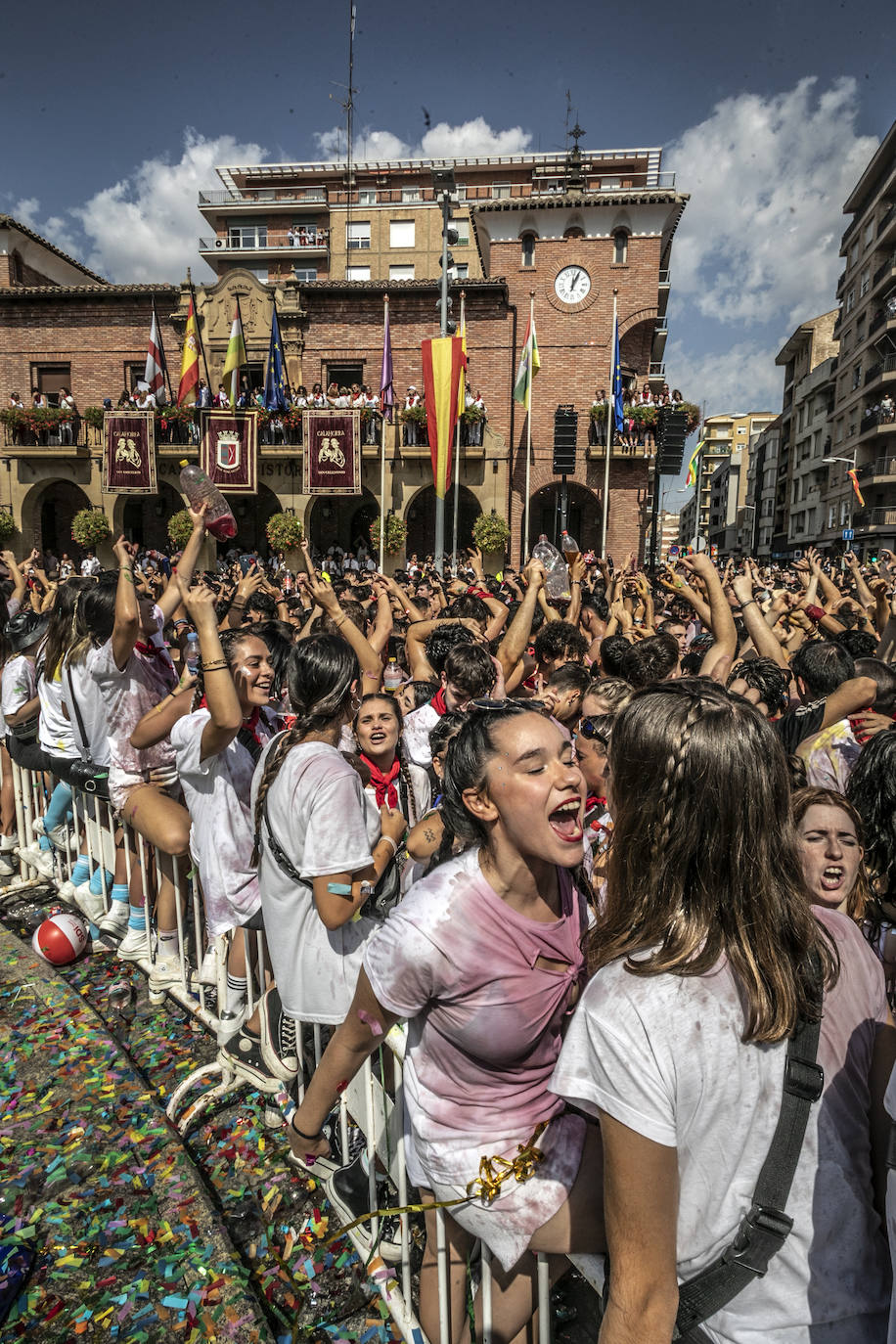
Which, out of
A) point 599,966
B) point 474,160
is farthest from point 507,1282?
point 474,160

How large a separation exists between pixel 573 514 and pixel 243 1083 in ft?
74.6

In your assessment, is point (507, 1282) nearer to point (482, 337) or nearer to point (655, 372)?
point (482, 337)

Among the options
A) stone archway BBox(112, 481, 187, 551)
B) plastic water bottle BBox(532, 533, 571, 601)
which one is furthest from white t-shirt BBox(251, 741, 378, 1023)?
stone archway BBox(112, 481, 187, 551)

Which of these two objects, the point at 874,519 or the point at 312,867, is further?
the point at 874,519

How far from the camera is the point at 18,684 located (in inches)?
196

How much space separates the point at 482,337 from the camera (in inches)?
911

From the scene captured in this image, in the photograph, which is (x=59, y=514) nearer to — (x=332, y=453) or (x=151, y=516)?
(x=151, y=516)

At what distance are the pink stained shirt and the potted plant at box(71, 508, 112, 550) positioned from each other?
2440cm

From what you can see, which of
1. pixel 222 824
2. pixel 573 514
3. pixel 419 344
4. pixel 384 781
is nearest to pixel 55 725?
pixel 222 824

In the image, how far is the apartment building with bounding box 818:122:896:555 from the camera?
39.0 metres

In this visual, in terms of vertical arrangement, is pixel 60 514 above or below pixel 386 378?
below

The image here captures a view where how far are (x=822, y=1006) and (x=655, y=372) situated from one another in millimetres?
31354

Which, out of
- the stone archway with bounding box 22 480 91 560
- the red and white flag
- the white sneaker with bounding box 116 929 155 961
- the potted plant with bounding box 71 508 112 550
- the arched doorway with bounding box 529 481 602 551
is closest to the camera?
the white sneaker with bounding box 116 929 155 961

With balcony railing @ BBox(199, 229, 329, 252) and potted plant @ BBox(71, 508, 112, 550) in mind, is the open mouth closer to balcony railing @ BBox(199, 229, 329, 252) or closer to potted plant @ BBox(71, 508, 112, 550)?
potted plant @ BBox(71, 508, 112, 550)
